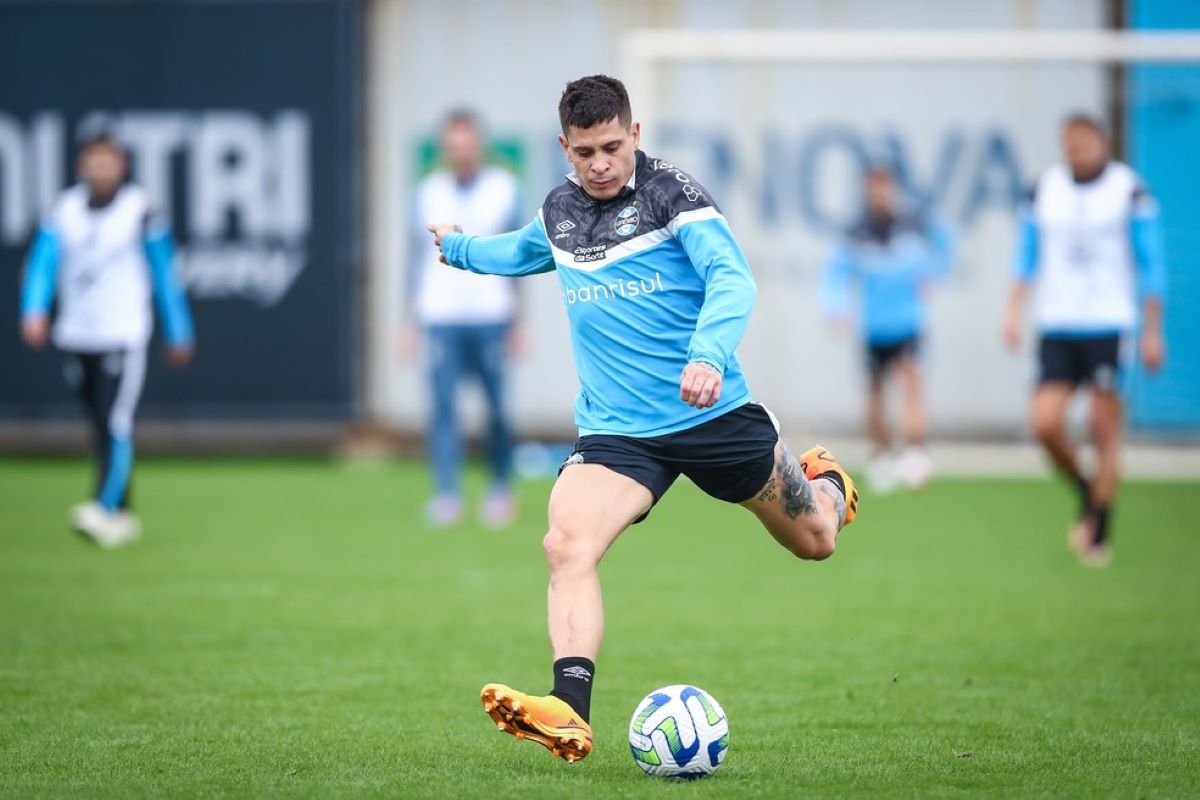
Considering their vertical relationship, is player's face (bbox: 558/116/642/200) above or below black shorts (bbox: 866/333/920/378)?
above

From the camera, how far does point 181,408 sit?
17984 millimetres

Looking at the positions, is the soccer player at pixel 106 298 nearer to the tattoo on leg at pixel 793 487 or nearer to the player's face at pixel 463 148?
the player's face at pixel 463 148

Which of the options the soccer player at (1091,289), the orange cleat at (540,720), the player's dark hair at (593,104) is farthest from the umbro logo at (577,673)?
the soccer player at (1091,289)

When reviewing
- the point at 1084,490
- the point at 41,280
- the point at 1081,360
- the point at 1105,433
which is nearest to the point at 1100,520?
the point at 1084,490

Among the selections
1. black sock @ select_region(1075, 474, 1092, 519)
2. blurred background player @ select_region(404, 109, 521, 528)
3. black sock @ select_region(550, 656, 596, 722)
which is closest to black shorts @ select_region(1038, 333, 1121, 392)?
black sock @ select_region(1075, 474, 1092, 519)

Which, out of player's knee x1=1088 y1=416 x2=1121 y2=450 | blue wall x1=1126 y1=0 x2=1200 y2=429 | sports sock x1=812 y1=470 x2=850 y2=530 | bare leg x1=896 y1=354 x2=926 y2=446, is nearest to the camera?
sports sock x1=812 y1=470 x2=850 y2=530

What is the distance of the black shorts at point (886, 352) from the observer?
16172mm

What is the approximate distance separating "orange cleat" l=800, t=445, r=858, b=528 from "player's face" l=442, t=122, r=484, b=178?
5.93 meters

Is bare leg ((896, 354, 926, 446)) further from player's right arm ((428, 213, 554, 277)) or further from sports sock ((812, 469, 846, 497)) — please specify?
player's right arm ((428, 213, 554, 277))

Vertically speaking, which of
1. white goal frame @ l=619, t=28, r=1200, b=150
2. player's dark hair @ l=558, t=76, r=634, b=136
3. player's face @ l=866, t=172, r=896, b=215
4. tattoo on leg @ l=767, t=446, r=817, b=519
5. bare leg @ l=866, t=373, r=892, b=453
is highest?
white goal frame @ l=619, t=28, r=1200, b=150

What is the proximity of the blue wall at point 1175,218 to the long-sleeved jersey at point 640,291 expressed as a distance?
34.9 feet

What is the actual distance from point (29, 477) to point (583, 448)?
1156 centimetres

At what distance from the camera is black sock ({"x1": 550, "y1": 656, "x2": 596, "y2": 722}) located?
5199 mm

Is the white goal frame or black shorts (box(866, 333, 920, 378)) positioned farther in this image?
black shorts (box(866, 333, 920, 378))
